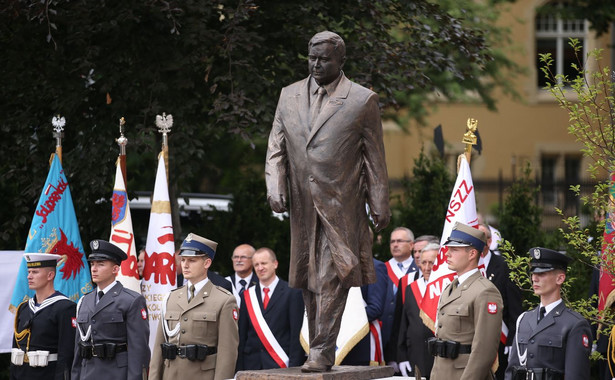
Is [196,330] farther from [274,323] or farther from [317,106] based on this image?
[317,106]

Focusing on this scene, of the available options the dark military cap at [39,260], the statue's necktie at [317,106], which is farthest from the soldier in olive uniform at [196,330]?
the statue's necktie at [317,106]

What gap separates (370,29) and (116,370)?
585 centimetres

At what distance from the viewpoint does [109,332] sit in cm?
902

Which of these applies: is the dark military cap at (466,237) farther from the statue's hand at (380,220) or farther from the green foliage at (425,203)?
the green foliage at (425,203)

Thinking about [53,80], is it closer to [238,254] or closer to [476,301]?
[238,254]

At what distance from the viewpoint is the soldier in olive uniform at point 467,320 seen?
25.6 ft

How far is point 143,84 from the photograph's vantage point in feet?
42.3

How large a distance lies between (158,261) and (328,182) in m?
4.01

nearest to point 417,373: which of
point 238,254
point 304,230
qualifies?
point 304,230

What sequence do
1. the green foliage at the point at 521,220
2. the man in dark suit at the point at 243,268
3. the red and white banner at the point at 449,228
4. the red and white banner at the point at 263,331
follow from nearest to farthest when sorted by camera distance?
the red and white banner at the point at 449,228
the red and white banner at the point at 263,331
the man in dark suit at the point at 243,268
the green foliage at the point at 521,220

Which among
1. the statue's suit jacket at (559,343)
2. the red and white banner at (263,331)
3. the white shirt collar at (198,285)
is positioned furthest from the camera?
the red and white banner at (263,331)

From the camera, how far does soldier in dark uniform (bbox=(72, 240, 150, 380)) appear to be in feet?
29.2

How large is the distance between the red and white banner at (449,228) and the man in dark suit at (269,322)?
1.20 metres

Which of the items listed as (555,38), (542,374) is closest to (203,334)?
(542,374)
